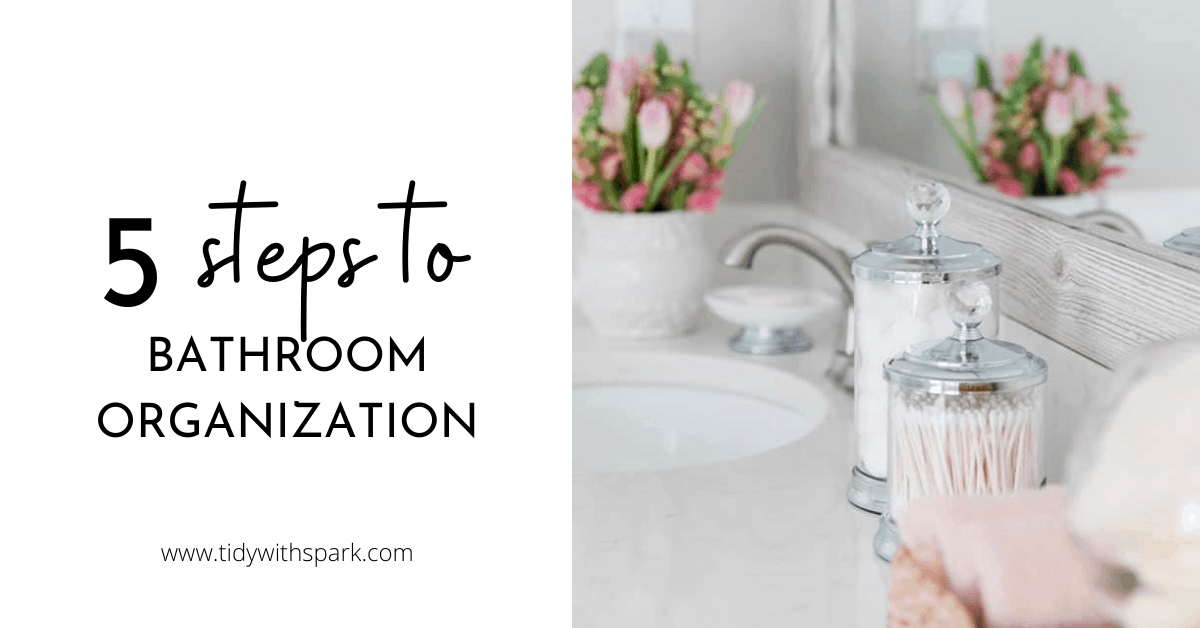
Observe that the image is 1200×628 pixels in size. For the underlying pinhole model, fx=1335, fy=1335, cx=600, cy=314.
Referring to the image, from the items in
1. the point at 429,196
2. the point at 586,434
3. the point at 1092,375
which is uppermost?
the point at 429,196

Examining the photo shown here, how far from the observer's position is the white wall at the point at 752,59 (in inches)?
Answer: 79.4

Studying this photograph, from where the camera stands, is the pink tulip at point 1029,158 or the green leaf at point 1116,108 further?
the pink tulip at point 1029,158

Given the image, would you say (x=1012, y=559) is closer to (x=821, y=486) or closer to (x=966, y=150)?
(x=821, y=486)

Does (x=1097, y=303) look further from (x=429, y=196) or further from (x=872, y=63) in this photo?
(x=872, y=63)

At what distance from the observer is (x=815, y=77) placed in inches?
75.2

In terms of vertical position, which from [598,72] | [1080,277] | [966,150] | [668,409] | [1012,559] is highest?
[598,72]

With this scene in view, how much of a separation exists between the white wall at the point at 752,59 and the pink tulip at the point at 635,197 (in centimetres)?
39

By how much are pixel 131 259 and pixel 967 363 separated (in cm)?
57

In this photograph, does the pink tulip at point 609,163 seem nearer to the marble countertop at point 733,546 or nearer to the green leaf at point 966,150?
the green leaf at point 966,150

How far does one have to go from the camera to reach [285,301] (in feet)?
3.03

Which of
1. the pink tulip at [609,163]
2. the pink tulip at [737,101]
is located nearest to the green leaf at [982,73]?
the pink tulip at [737,101]

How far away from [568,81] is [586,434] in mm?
839

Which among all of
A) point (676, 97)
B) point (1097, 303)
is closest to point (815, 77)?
point (676, 97)

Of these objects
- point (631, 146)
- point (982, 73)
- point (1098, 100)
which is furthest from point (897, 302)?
point (631, 146)
